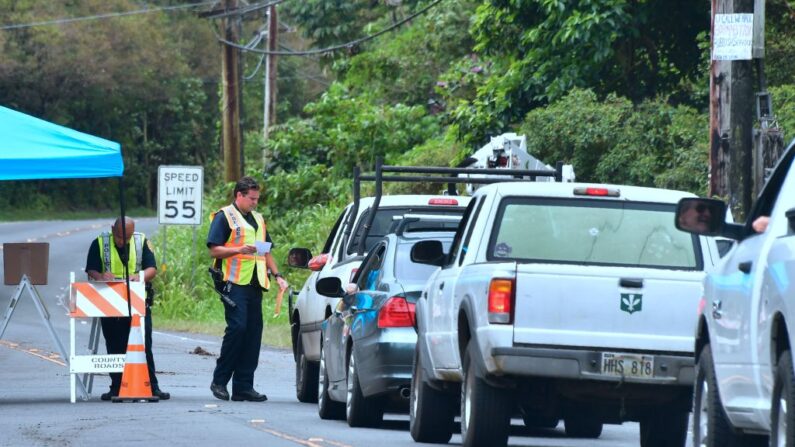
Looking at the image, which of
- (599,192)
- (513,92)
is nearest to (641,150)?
(513,92)

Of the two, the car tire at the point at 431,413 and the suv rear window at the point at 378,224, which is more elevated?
the suv rear window at the point at 378,224

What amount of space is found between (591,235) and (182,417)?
14.6 feet

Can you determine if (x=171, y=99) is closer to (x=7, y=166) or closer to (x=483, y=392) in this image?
(x=7, y=166)

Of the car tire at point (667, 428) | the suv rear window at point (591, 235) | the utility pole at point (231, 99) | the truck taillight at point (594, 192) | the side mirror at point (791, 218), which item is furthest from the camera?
the utility pole at point (231, 99)

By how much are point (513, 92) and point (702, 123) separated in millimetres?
3702

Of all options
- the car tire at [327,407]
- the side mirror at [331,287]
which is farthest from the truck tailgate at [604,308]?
the car tire at [327,407]

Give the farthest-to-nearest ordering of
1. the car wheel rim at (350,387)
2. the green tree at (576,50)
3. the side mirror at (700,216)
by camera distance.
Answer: the green tree at (576,50) < the car wheel rim at (350,387) < the side mirror at (700,216)

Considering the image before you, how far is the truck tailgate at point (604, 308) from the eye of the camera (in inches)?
377

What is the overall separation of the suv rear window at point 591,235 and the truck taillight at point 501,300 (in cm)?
52

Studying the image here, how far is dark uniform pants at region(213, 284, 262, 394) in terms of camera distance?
50.9ft

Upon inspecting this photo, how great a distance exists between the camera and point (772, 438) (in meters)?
6.97

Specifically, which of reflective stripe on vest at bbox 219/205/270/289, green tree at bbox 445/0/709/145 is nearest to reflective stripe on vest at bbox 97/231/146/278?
reflective stripe on vest at bbox 219/205/270/289

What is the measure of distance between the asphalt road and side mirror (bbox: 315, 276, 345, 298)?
1.02 meters

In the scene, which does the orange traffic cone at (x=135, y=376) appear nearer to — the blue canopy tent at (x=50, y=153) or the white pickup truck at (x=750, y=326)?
the blue canopy tent at (x=50, y=153)
